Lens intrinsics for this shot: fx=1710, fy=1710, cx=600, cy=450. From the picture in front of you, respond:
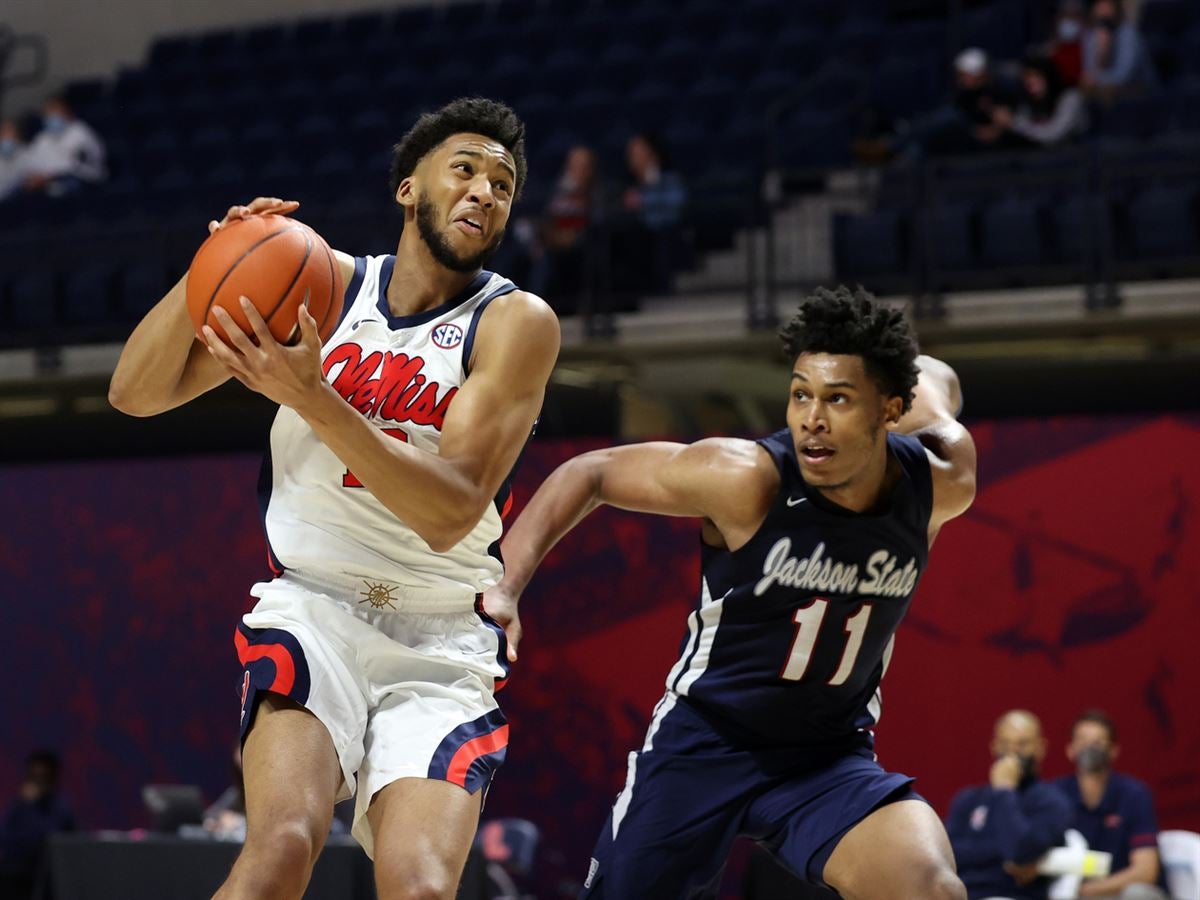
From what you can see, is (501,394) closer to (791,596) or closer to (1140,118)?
(791,596)

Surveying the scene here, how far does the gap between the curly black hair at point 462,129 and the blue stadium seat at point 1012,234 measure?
655 centimetres

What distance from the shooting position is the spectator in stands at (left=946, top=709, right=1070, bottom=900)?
24.1ft

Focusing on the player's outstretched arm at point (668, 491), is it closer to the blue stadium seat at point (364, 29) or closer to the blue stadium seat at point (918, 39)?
the blue stadium seat at point (918, 39)

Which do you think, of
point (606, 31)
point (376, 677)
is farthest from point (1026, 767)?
point (606, 31)

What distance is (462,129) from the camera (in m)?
3.81

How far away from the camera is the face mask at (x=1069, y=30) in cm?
1129

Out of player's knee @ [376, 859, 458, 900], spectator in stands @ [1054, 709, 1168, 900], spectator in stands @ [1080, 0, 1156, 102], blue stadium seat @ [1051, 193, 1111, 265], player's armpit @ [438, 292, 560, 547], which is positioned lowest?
spectator in stands @ [1054, 709, 1168, 900]

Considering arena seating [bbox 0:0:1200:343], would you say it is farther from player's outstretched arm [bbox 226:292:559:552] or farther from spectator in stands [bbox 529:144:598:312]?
player's outstretched arm [bbox 226:292:559:552]

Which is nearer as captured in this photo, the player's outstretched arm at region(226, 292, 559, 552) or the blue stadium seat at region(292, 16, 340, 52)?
the player's outstretched arm at region(226, 292, 559, 552)

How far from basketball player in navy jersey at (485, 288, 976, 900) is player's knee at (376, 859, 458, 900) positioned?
0.97 meters

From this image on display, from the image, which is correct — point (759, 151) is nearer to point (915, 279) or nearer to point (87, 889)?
point (915, 279)

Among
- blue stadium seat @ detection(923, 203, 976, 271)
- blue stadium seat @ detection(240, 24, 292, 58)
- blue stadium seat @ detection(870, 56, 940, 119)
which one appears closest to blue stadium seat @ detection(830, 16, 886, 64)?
blue stadium seat @ detection(870, 56, 940, 119)

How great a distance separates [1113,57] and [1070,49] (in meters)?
0.29

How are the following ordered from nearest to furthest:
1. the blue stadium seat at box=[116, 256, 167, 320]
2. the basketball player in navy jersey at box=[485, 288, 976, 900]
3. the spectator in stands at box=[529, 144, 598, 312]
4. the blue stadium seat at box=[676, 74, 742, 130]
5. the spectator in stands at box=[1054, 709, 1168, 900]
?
the basketball player in navy jersey at box=[485, 288, 976, 900]
the spectator in stands at box=[1054, 709, 1168, 900]
the spectator in stands at box=[529, 144, 598, 312]
the blue stadium seat at box=[116, 256, 167, 320]
the blue stadium seat at box=[676, 74, 742, 130]
